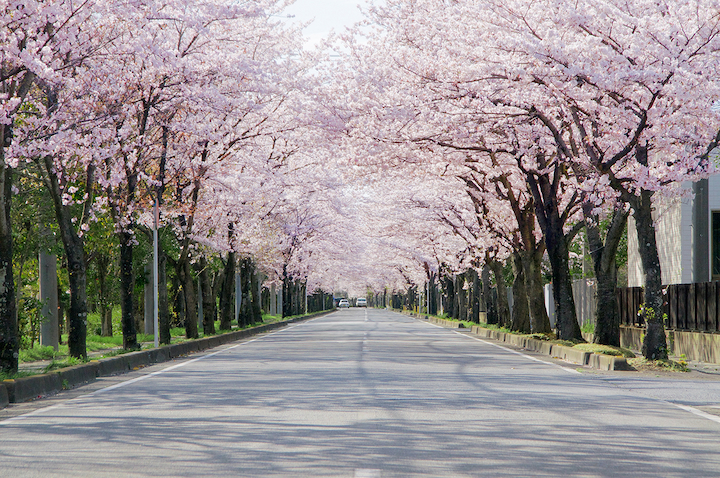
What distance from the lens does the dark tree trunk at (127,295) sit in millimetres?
22438

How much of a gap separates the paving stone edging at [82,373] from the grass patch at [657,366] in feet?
33.6

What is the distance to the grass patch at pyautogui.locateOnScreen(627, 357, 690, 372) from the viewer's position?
18031 millimetres

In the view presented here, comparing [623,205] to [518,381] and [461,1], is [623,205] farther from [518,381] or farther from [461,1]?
[518,381]

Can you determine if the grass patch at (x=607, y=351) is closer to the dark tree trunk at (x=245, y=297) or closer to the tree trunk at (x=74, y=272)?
the tree trunk at (x=74, y=272)

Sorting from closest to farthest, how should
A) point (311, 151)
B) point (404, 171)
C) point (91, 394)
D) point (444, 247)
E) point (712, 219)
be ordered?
point (91, 394) < point (404, 171) < point (712, 219) < point (311, 151) < point (444, 247)

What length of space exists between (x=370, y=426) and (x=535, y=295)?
868 inches

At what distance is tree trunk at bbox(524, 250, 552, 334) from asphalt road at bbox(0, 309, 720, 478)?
537 inches

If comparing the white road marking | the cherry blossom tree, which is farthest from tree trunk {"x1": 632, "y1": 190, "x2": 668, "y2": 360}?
the white road marking

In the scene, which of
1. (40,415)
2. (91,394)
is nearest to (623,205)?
(91,394)

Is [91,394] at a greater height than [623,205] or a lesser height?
lesser

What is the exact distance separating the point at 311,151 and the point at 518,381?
24671mm

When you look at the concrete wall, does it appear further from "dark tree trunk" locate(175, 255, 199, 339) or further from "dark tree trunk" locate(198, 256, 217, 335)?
"dark tree trunk" locate(198, 256, 217, 335)

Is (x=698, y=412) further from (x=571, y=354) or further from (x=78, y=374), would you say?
(x=571, y=354)

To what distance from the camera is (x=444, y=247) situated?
51781mm
